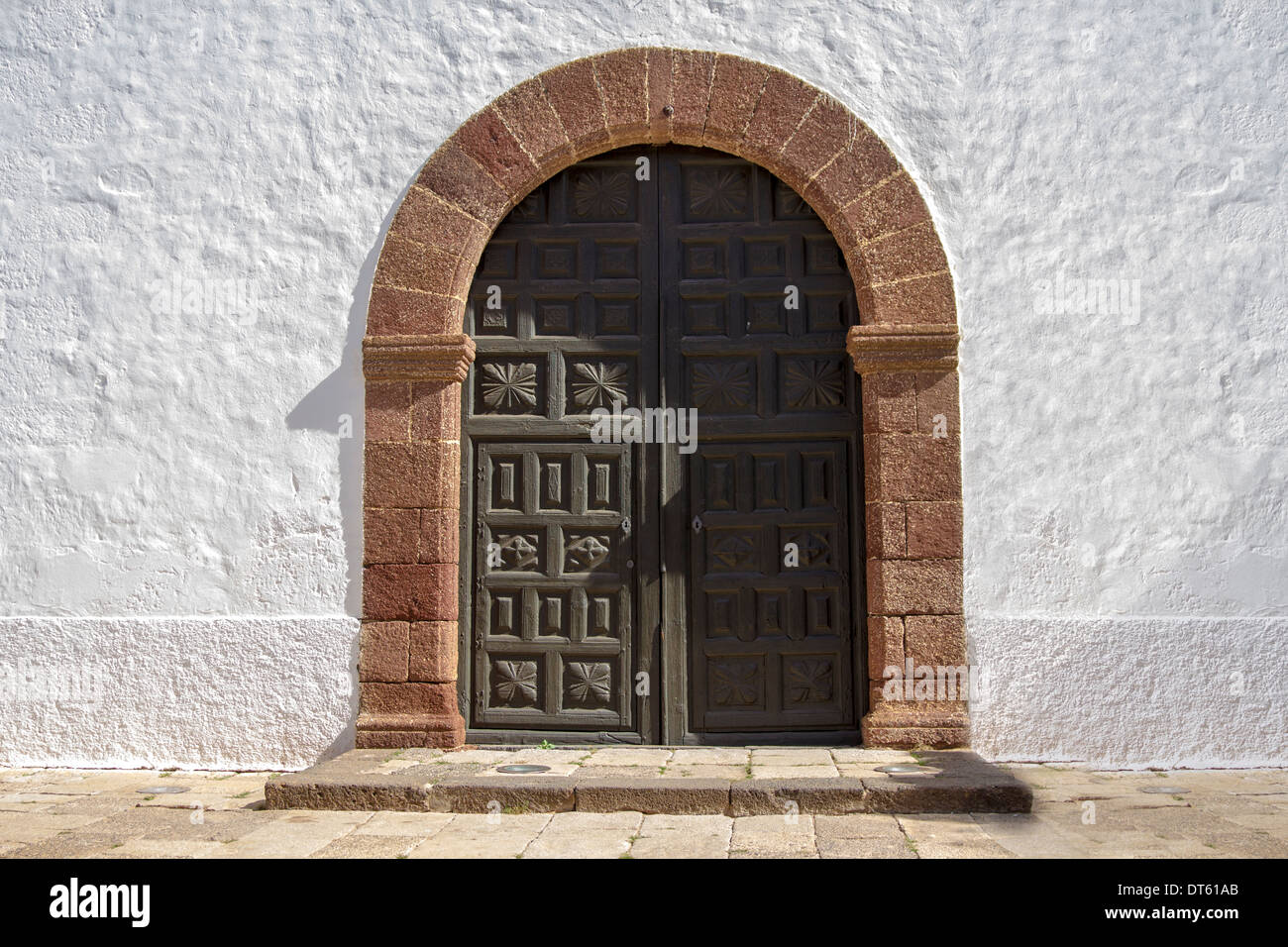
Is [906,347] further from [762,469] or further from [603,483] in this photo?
[603,483]

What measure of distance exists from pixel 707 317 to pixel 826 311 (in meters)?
0.57

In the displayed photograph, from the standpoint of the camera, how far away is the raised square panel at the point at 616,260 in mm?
5465

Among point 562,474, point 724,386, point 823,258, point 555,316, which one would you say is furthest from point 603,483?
point 823,258

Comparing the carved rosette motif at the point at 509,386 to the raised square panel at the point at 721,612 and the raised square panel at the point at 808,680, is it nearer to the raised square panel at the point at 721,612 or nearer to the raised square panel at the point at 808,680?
the raised square panel at the point at 721,612

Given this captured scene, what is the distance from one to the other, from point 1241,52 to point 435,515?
4376 mm

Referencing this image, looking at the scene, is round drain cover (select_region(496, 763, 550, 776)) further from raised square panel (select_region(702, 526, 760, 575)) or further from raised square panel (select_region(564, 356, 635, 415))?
raised square panel (select_region(564, 356, 635, 415))

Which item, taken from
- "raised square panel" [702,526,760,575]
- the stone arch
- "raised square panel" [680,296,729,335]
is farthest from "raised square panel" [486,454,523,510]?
"raised square panel" [680,296,729,335]

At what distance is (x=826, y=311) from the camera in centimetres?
540

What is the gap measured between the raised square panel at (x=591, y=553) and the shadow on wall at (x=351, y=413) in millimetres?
988

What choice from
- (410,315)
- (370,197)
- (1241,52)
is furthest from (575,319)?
(1241,52)

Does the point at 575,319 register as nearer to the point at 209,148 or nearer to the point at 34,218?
the point at 209,148

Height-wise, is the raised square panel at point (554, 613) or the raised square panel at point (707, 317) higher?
the raised square panel at point (707, 317)

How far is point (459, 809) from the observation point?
4.20 meters

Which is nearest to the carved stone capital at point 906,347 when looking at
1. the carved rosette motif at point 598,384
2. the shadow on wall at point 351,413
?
the carved rosette motif at point 598,384
